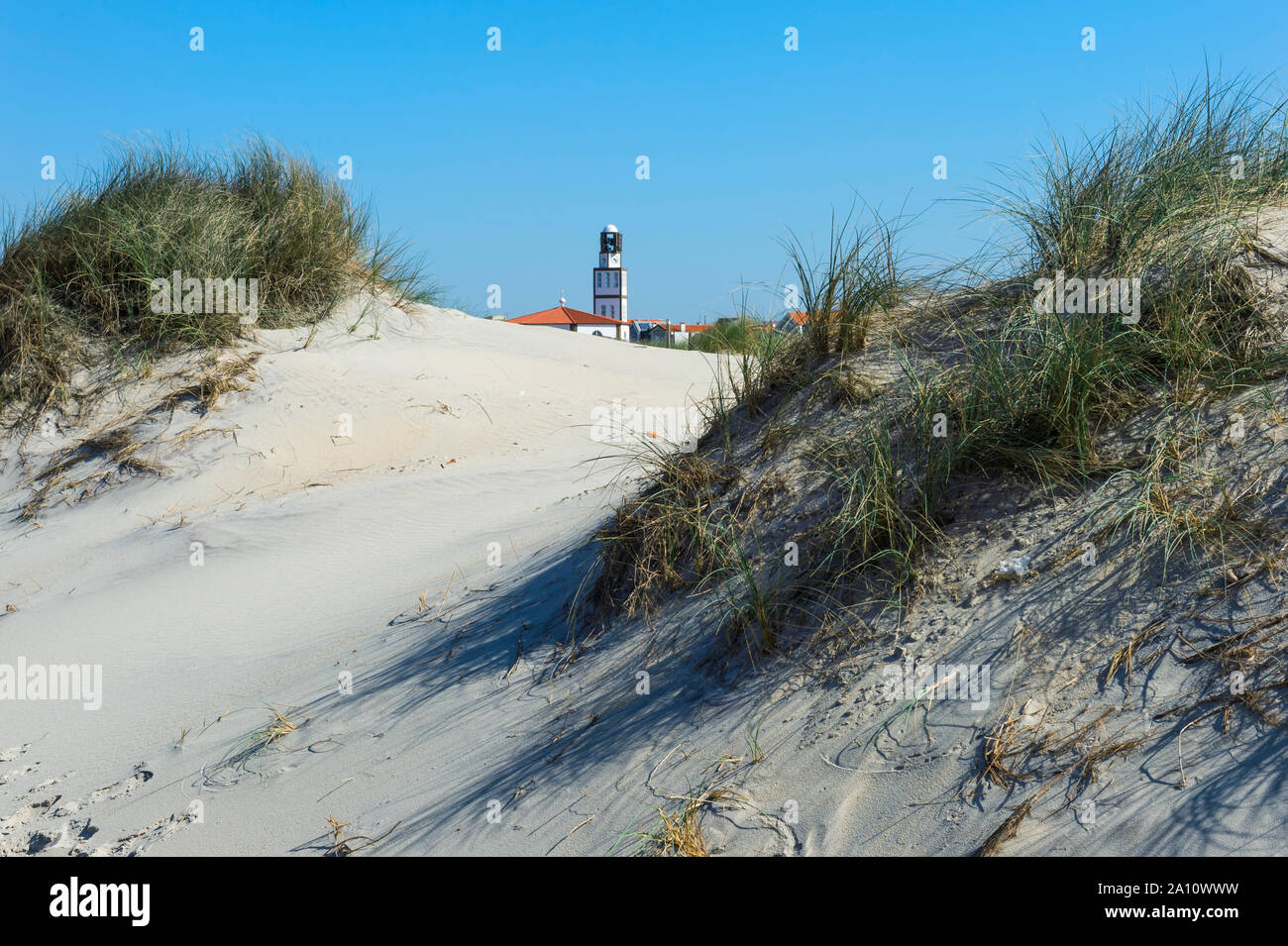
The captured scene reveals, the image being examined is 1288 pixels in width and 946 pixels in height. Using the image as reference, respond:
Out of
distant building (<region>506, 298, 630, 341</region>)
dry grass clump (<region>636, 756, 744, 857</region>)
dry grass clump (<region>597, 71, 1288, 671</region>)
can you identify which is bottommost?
dry grass clump (<region>636, 756, 744, 857</region>)

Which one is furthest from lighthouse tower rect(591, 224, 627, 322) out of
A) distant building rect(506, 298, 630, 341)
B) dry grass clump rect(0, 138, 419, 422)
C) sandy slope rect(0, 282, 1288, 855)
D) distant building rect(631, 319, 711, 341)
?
sandy slope rect(0, 282, 1288, 855)

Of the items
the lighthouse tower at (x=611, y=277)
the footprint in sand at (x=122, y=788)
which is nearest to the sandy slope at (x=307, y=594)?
the footprint in sand at (x=122, y=788)

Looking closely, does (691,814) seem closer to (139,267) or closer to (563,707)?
(563,707)

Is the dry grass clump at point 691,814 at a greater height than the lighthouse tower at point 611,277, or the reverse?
the lighthouse tower at point 611,277

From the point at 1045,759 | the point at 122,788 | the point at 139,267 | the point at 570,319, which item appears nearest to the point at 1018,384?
the point at 1045,759

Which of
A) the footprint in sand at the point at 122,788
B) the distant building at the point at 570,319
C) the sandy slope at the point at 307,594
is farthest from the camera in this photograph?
the distant building at the point at 570,319

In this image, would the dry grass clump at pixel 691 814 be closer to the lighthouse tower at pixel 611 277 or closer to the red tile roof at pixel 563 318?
the red tile roof at pixel 563 318

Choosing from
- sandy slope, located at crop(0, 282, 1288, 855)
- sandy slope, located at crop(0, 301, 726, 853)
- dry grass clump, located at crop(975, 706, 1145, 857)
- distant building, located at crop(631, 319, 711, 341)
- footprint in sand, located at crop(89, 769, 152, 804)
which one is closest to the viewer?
dry grass clump, located at crop(975, 706, 1145, 857)

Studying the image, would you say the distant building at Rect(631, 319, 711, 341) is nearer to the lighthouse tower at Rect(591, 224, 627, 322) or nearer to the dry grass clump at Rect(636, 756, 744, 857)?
the dry grass clump at Rect(636, 756, 744, 857)

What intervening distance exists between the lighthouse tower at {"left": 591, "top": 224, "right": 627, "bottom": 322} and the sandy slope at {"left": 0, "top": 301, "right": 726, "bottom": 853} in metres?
91.0

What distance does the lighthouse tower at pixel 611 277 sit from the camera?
99812mm

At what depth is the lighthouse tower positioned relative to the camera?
99812 mm

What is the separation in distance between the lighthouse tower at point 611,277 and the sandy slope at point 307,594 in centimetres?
9097
